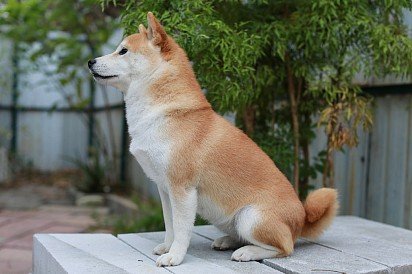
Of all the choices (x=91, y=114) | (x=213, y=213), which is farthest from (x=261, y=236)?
(x=91, y=114)

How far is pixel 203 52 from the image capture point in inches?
A: 128

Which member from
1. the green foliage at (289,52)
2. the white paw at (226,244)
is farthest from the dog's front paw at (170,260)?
the green foliage at (289,52)

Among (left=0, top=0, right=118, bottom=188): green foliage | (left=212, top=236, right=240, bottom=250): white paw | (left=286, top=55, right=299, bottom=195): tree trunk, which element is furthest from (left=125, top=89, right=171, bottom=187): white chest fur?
(left=0, top=0, right=118, bottom=188): green foliage

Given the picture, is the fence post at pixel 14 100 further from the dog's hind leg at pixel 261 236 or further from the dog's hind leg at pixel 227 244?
the dog's hind leg at pixel 261 236

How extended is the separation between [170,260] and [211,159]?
1.50ft

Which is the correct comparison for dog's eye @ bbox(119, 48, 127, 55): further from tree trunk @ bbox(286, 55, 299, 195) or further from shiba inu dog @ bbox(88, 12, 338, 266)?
tree trunk @ bbox(286, 55, 299, 195)

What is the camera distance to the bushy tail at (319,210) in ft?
8.54

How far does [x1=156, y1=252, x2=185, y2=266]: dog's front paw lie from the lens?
2316 millimetres

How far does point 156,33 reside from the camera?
237 cm

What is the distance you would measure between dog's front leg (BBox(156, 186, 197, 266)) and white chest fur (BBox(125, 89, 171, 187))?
0.09m

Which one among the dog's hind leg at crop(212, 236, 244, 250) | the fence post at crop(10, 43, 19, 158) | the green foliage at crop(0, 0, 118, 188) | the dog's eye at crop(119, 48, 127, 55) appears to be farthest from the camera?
the fence post at crop(10, 43, 19, 158)

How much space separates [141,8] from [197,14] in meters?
0.33

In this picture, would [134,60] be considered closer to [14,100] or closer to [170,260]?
[170,260]

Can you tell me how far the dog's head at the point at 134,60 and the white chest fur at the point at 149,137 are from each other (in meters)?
0.11
